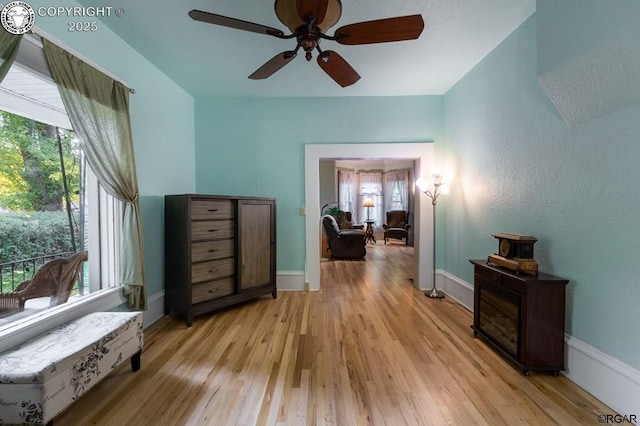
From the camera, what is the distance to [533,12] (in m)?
2.01

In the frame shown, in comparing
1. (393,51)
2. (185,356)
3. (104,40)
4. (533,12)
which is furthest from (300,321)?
(533,12)

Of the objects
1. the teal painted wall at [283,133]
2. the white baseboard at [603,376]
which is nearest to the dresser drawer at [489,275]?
the white baseboard at [603,376]

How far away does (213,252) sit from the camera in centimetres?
281

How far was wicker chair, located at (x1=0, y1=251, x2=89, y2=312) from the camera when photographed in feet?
5.42

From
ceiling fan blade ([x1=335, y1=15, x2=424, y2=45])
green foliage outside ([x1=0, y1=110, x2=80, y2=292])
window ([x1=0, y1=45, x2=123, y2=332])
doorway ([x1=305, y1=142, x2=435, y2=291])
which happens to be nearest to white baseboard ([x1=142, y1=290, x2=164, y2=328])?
window ([x1=0, y1=45, x2=123, y2=332])

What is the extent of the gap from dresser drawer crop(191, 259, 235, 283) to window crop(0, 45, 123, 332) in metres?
0.65

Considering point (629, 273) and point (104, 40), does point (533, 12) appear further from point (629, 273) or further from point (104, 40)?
point (104, 40)

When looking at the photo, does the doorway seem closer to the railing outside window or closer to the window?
the window

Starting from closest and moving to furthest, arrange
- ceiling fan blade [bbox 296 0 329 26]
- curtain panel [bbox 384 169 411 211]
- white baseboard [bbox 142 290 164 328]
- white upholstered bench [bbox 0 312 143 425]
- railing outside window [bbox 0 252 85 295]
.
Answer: white upholstered bench [bbox 0 312 143 425] < ceiling fan blade [bbox 296 0 329 26] < railing outside window [bbox 0 252 85 295] < white baseboard [bbox 142 290 164 328] < curtain panel [bbox 384 169 411 211]

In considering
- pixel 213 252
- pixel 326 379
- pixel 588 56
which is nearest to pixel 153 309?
pixel 213 252

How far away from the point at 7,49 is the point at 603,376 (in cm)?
384

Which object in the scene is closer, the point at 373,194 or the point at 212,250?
the point at 212,250

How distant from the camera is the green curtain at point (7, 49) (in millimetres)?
1379

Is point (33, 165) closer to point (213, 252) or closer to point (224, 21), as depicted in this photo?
point (213, 252)
